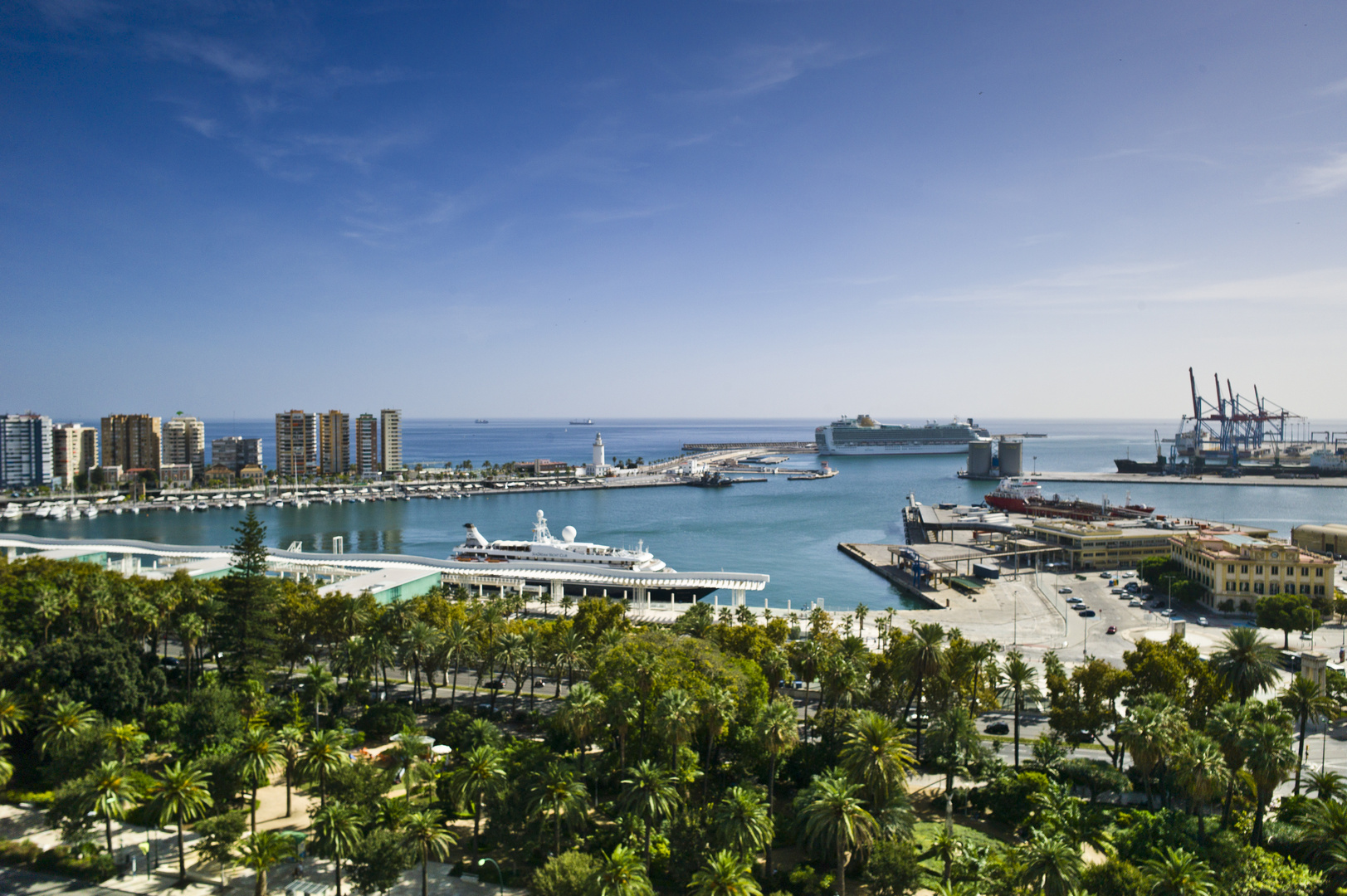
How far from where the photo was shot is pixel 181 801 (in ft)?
52.2

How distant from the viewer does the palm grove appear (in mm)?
14914

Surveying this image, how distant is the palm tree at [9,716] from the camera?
18734 mm

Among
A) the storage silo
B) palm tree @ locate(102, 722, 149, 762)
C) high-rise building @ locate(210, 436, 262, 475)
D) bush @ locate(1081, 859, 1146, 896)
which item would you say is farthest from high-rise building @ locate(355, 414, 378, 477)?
bush @ locate(1081, 859, 1146, 896)

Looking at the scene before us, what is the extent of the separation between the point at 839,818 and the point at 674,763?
4.20m

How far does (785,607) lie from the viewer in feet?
144

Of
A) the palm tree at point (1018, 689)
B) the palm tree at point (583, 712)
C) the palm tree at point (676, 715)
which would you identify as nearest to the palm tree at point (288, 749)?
the palm tree at point (583, 712)

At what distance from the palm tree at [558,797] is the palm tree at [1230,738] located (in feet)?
45.7

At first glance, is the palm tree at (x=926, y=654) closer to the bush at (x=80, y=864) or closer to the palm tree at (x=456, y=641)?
the palm tree at (x=456, y=641)

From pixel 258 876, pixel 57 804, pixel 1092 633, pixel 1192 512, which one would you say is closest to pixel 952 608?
pixel 1092 633

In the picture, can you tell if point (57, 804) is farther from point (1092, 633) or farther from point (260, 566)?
point (1092, 633)

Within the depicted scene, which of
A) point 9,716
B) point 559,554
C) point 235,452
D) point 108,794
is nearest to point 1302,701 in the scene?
point 108,794

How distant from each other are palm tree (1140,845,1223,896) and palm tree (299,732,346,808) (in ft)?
53.1

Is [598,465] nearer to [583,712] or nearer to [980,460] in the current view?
[980,460]

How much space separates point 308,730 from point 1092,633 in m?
32.9
